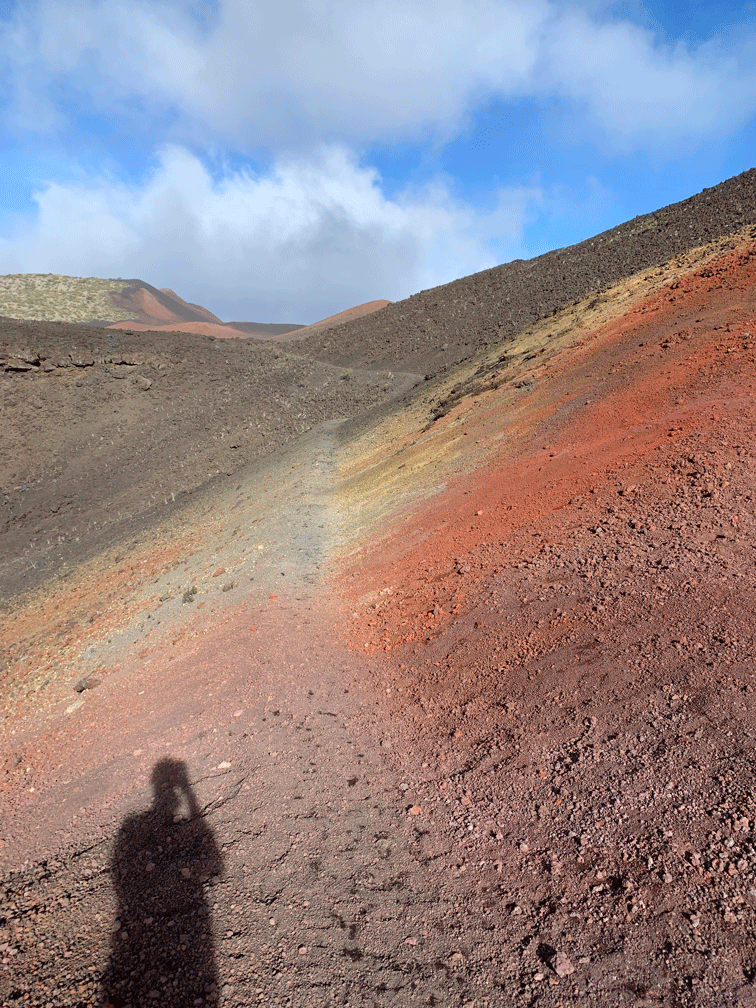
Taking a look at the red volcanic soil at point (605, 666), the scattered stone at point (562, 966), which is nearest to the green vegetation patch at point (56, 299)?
the red volcanic soil at point (605, 666)

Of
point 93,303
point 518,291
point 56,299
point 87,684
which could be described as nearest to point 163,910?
point 87,684

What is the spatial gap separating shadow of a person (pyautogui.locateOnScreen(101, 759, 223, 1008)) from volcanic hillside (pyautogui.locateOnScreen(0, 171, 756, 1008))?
16 mm

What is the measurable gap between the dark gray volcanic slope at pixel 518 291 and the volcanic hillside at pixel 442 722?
45.1 ft

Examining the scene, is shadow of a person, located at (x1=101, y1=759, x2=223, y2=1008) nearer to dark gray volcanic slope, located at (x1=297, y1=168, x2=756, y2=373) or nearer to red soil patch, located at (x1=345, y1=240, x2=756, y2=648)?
red soil patch, located at (x1=345, y1=240, x2=756, y2=648)

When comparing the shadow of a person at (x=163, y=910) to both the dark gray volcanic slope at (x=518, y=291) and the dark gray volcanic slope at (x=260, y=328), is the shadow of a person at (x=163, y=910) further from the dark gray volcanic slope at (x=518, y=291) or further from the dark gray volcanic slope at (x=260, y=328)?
the dark gray volcanic slope at (x=260, y=328)

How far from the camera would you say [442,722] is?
4.53m

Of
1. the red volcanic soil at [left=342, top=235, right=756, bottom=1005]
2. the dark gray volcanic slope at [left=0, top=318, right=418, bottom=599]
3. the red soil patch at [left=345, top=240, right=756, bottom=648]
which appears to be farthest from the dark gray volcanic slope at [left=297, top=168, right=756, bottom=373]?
the red volcanic soil at [left=342, top=235, right=756, bottom=1005]

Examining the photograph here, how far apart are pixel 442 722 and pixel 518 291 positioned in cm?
2985

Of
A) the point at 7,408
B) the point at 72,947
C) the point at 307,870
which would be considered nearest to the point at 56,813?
the point at 72,947

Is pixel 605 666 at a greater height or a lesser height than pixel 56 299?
lesser

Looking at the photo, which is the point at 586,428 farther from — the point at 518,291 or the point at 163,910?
the point at 518,291

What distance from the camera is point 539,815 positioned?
3.36 meters

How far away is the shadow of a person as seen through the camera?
2.72 m

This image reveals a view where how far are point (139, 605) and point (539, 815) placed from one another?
7.39 metres
